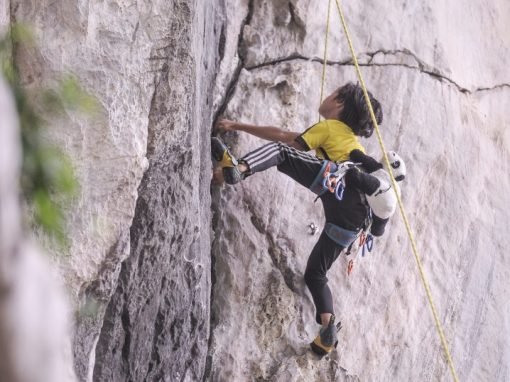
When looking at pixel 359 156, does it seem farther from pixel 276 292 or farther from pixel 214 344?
pixel 214 344

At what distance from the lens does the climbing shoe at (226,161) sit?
10.6 feet

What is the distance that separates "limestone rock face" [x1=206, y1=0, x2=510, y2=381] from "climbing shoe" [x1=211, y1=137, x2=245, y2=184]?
0.30 meters

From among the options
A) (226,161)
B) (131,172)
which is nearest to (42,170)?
(131,172)

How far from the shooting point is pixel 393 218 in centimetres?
447

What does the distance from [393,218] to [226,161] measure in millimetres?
1597

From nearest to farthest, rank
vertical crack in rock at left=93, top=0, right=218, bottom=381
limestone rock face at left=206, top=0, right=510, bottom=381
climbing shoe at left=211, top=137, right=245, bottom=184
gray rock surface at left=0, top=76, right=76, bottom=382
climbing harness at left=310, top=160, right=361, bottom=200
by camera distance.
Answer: gray rock surface at left=0, top=76, right=76, bottom=382 < vertical crack in rock at left=93, top=0, right=218, bottom=381 < climbing shoe at left=211, top=137, right=245, bottom=184 < climbing harness at left=310, top=160, right=361, bottom=200 < limestone rock face at left=206, top=0, right=510, bottom=381

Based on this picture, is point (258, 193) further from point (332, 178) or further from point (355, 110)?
point (355, 110)

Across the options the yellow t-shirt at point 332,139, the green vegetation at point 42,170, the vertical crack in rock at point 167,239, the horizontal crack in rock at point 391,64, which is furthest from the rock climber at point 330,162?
the green vegetation at point 42,170

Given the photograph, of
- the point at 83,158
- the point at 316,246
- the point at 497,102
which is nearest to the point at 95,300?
the point at 83,158

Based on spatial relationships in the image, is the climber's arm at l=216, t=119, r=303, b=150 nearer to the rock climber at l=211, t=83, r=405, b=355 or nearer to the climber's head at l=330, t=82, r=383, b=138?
the rock climber at l=211, t=83, r=405, b=355

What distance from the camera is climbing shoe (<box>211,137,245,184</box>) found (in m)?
3.24

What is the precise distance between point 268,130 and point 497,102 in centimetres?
293

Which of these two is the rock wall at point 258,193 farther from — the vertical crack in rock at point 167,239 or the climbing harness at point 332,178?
the climbing harness at point 332,178

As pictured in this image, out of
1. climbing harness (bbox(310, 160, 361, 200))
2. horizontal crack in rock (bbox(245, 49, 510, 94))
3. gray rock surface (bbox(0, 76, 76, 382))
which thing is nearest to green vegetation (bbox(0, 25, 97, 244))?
gray rock surface (bbox(0, 76, 76, 382))
